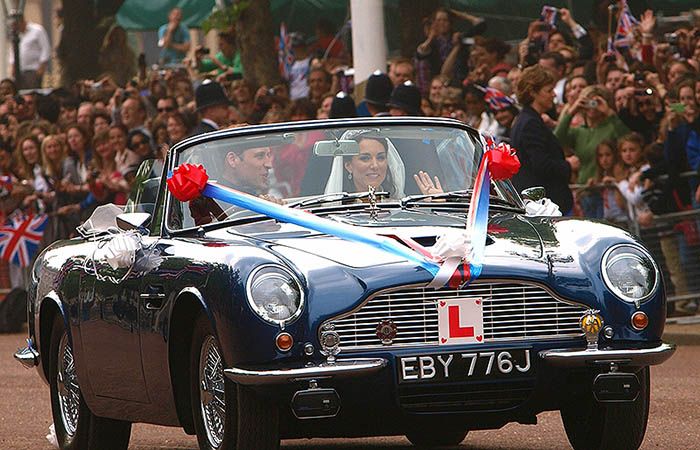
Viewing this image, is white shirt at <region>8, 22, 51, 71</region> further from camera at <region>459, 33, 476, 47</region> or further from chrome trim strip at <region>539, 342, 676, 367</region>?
chrome trim strip at <region>539, 342, 676, 367</region>

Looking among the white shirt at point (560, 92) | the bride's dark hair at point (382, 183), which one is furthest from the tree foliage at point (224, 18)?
the bride's dark hair at point (382, 183)

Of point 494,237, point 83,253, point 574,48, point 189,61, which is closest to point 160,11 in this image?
point 189,61

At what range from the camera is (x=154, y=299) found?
24.9 feet

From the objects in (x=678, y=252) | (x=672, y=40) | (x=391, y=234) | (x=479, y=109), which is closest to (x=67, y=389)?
(x=391, y=234)

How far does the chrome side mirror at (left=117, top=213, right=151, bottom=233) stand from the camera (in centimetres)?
811

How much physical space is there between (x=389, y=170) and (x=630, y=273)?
4.79 ft

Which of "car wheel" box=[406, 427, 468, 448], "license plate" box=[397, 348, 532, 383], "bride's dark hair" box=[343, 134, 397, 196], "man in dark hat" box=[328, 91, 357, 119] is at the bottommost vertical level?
"car wheel" box=[406, 427, 468, 448]

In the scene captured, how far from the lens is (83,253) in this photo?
892 cm

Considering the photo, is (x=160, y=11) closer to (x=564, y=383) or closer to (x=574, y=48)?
(x=574, y=48)

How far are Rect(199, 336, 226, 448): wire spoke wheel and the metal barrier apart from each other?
25.6ft

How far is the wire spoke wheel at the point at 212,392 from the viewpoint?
708cm

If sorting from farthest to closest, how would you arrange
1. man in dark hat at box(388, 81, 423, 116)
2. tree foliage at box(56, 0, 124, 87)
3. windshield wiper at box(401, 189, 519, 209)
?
tree foliage at box(56, 0, 124, 87) → man in dark hat at box(388, 81, 423, 116) → windshield wiper at box(401, 189, 519, 209)

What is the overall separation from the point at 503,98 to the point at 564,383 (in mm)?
9195

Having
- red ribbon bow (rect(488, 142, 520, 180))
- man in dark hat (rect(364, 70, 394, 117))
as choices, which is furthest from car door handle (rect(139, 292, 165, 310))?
man in dark hat (rect(364, 70, 394, 117))
